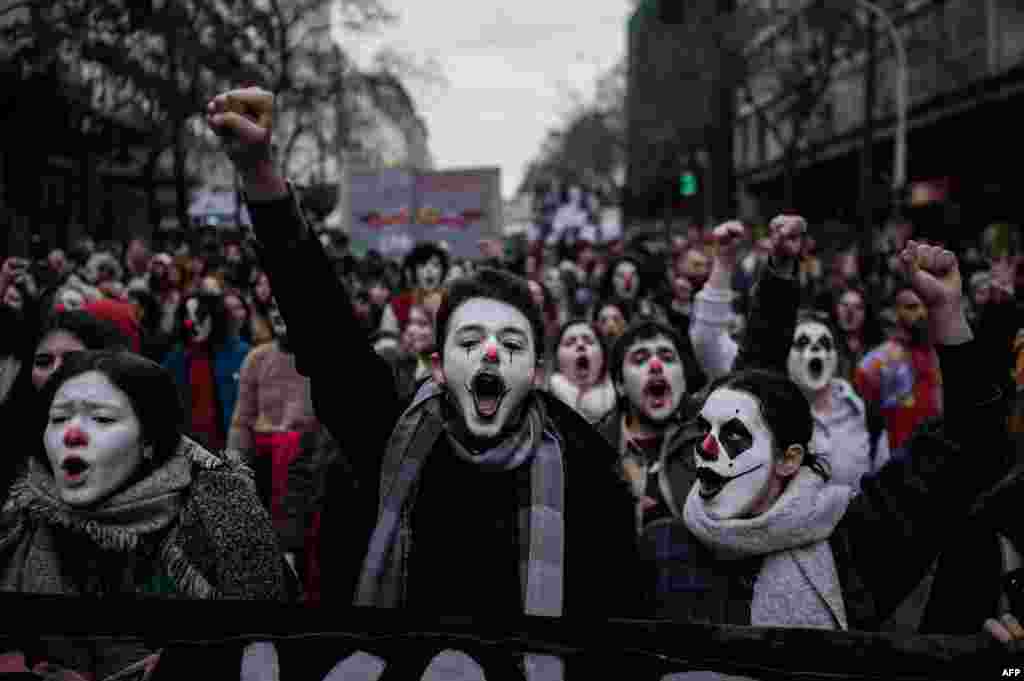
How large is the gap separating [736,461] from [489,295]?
2.45ft

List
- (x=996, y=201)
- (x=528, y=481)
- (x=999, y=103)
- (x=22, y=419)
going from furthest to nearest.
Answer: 1. (x=996, y=201)
2. (x=999, y=103)
3. (x=22, y=419)
4. (x=528, y=481)

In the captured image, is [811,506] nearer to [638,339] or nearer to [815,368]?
[638,339]

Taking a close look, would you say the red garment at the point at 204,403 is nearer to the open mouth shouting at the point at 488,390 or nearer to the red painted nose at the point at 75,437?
the red painted nose at the point at 75,437

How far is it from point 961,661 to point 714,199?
1676 inches

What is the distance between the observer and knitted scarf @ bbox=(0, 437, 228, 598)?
272 cm

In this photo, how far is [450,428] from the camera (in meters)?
2.71

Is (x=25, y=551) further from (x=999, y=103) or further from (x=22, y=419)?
(x=999, y=103)

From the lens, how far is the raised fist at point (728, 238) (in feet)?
12.1

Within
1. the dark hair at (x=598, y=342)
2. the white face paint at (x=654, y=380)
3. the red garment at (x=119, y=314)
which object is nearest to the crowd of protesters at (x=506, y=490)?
the white face paint at (x=654, y=380)

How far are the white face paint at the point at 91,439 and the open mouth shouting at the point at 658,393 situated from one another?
2000mm

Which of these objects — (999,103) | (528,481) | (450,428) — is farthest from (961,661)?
(999,103)

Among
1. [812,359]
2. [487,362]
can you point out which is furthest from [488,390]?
[812,359]

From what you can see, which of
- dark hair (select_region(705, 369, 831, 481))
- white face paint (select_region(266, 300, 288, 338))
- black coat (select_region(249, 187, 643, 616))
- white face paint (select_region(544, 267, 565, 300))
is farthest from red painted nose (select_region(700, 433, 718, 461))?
white face paint (select_region(544, 267, 565, 300))

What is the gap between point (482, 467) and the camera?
2.67m
